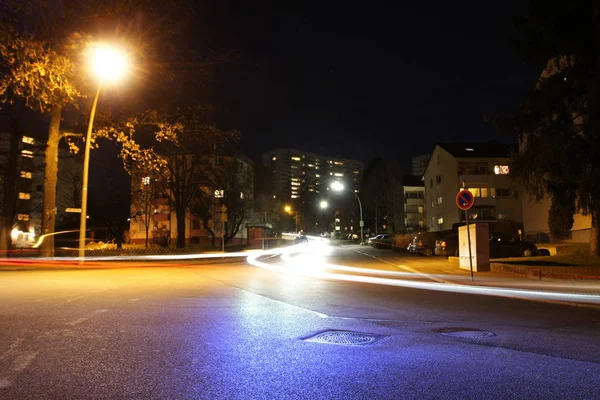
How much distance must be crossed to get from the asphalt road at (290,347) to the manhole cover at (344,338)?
0.03 m

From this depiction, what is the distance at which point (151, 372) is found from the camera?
469 cm

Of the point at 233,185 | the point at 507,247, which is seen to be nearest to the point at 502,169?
the point at 507,247

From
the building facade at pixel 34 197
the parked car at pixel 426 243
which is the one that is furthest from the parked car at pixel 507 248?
the building facade at pixel 34 197

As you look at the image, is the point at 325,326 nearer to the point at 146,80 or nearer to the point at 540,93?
the point at 540,93

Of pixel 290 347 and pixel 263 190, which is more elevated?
pixel 263 190

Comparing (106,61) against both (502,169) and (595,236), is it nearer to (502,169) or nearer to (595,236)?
(595,236)

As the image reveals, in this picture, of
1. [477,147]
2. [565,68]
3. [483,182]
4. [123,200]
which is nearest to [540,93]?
[565,68]

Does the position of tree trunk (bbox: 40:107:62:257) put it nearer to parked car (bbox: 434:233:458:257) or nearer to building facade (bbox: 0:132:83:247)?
parked car (bbox: 434:233:458:257)

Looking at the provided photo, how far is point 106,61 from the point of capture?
62.7ft

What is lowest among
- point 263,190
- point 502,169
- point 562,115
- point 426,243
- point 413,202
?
→ point 426,243

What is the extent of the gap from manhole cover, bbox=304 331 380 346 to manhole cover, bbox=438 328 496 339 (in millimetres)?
1127

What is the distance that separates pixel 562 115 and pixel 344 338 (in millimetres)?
17213

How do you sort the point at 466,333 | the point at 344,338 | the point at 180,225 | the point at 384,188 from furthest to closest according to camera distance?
the point at 384,188 → the point at 180,225 → the point at 466,333 → the point at 344,338

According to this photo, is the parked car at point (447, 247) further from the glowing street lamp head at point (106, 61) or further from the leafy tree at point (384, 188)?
the leafy tree at point (384, 188)
